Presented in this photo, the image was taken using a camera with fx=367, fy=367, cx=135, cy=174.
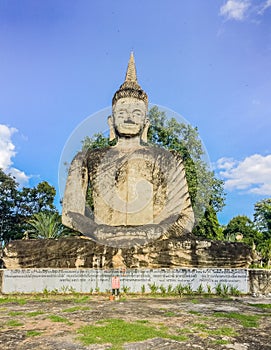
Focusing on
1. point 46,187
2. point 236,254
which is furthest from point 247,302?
point 46,187

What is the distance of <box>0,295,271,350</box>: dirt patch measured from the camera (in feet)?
11.4

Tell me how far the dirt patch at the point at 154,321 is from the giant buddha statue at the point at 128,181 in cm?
292

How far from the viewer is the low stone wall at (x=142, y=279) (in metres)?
6.98

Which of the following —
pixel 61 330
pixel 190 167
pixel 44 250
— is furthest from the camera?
pixel 190 167

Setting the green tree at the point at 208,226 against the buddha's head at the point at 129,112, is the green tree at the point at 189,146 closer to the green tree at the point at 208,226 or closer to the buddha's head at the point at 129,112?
the green tree at the point at 208,226

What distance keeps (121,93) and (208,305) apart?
6584 millimetres

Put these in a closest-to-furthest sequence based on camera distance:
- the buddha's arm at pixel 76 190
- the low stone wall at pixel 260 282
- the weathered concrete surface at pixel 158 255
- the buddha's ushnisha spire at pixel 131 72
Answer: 1. the low stone wall at pixel 260 282
2. the weathered concrete surface at pixel 158 255
3. the buddha's arm at pixel 76 190
4. the buddha's ushnisha spire at pixel 131 72

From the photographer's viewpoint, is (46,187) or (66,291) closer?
(66,291)

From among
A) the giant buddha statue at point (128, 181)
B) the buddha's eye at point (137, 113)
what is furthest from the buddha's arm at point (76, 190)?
the buddha's eye at point (137, 113)

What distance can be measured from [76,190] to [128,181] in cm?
140

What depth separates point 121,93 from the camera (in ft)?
34.2

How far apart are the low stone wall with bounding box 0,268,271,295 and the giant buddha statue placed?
1535 mm

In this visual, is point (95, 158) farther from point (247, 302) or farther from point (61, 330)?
point (61, 330)

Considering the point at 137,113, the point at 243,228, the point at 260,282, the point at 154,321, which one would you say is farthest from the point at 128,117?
the point at 243,228
